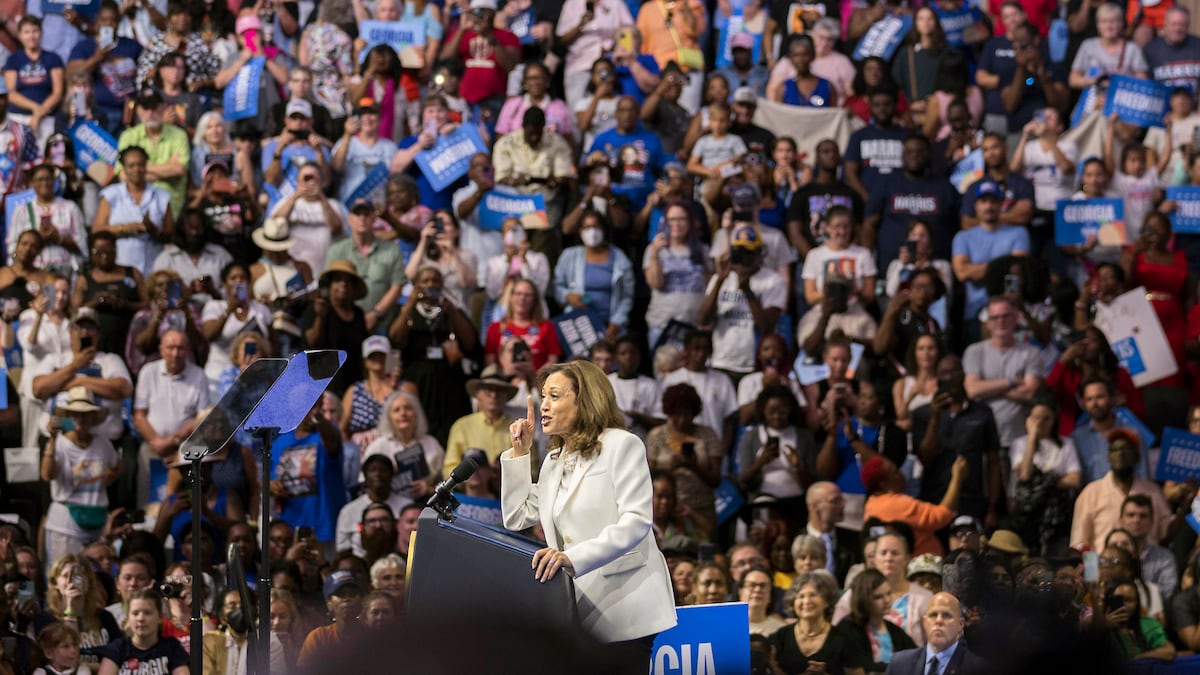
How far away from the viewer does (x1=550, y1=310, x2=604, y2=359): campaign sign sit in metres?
11.6

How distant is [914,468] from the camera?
10.8 metres

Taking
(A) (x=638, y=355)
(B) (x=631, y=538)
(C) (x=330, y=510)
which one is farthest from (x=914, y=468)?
(B) (x=631, y=538)

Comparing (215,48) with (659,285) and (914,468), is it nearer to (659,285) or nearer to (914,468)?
(659,285)

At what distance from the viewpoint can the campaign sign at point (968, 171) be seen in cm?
1289

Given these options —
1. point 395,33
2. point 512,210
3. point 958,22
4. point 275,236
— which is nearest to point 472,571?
point 275,236

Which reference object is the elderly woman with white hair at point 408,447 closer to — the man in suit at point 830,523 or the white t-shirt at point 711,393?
the white t-shirt at point 711,393

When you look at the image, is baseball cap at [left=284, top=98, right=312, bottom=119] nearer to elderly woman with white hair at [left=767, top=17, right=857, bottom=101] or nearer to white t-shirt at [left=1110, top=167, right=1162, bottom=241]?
elderly woman with white hair at [left=767, top=17, right=857, bottom=101]

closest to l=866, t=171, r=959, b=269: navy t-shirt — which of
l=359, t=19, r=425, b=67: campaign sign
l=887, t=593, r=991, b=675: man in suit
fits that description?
l=359, t=19, r=425, b=67: campaign sign

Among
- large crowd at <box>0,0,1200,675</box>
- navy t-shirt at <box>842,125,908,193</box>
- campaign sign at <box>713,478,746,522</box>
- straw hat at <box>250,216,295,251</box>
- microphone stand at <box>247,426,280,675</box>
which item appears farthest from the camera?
navy t-shirt at <box>842,125,908,193</box>

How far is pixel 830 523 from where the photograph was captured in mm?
10234

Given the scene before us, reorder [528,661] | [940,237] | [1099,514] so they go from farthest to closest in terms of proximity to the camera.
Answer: [940,237], [1099,514], [528,661]

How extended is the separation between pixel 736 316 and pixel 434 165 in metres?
2.51

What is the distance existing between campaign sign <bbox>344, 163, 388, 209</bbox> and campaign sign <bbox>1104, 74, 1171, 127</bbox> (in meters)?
5.38

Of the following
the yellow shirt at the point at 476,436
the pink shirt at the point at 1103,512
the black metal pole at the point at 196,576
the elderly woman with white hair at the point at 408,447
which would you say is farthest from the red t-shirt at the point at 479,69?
the black metal pole at the point at 196,576
